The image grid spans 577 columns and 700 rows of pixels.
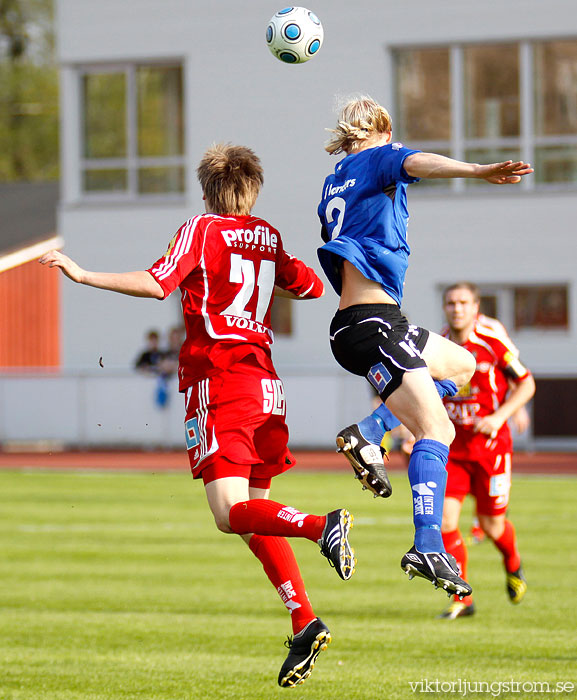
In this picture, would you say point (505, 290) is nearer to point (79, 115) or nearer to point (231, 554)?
point (79, 115)

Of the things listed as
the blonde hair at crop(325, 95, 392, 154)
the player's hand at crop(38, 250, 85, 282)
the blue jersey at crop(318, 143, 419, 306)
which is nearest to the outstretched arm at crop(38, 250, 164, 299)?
the player's hand at crop(38, 250, 85, 282)

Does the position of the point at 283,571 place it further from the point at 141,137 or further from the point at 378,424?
the point at 141,137

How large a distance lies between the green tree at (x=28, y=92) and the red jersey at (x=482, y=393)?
154 ft

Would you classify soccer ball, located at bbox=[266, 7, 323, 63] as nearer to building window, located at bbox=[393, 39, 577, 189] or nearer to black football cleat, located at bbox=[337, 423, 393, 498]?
black football cleat, located at bbox=[337, 423, 393, 498]

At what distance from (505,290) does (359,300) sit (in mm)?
19980

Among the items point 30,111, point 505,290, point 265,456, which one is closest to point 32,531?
point 265,456

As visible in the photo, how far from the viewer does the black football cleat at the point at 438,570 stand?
19.7 ft

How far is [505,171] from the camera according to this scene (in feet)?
19.6

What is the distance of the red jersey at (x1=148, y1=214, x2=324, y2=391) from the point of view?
677cm

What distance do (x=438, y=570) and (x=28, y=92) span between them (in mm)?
52496

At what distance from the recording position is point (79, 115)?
28.7m

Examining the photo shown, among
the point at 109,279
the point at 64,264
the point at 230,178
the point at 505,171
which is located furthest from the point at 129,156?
the point at 505,171

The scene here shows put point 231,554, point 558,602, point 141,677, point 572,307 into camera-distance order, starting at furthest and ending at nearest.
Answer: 1. point 572,307
2. point 231,554
3. point 558,602
4. point 141,677

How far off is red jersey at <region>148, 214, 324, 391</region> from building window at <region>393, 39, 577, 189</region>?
19.8 metres
